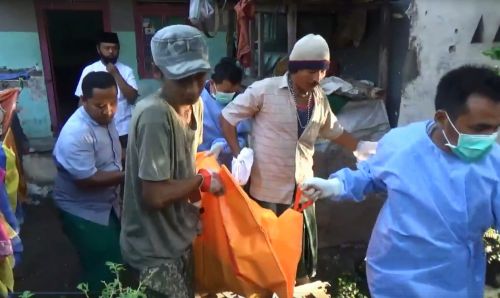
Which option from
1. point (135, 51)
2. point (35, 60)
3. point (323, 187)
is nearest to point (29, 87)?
point (35, 60)

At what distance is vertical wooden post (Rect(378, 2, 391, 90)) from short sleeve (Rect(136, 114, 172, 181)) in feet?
10.7

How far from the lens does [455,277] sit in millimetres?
1979

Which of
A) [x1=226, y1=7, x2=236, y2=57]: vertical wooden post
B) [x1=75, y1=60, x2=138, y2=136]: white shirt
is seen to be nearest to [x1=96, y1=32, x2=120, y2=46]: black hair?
[x1=75, y1=60, x2=138, y2=136]: white shirt

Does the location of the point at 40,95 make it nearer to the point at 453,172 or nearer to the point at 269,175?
the point at 269,175

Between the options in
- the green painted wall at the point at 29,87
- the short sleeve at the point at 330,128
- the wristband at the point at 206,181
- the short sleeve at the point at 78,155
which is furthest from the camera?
the green painted wall at the point at 29,87

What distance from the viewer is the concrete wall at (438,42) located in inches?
170

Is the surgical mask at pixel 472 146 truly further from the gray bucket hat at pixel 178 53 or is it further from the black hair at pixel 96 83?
the black hair at pixel 96 83

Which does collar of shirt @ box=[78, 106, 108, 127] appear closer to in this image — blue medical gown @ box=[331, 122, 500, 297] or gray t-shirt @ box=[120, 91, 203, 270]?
gray t-shirt @ box=[120, 91, 203, 270]

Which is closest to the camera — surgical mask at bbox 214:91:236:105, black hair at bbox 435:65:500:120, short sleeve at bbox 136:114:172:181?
black hair at bbox 435:65:500:120

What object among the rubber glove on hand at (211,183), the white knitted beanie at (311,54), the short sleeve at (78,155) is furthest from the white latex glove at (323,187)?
the short sleeve at (78,155)

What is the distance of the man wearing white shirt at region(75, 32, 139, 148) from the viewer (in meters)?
5.01

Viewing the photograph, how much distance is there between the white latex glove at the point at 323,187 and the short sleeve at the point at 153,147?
2.24ft

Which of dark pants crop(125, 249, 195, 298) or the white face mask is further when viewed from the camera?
the white face mask

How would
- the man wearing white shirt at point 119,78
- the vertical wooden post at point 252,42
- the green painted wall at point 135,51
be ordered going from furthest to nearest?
1. the green painted wall at point 135,51
2. the vertical wooden post at point 252,42
3. the man wearing white shirt at point 119,78
